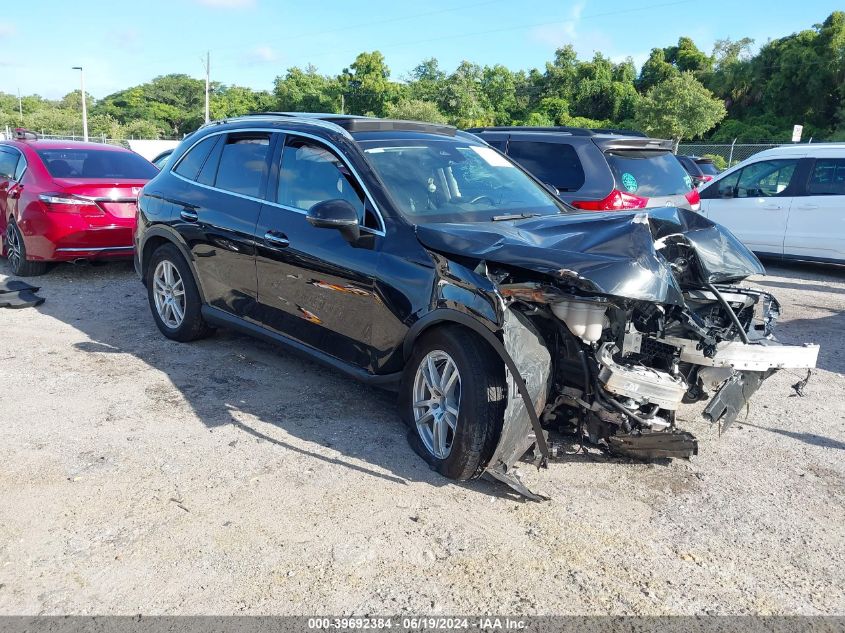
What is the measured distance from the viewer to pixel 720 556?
3098 mm

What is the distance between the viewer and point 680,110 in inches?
1502

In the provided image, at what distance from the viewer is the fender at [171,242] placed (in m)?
5.53

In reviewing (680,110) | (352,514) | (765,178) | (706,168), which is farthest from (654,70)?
(352,514)

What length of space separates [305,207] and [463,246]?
1463 millimetres

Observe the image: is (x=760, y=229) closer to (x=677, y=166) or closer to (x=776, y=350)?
(x=677, y=166)

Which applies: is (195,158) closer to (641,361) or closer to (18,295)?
(18,295)

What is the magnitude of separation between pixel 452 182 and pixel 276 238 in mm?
1217

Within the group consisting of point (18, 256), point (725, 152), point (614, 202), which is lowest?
point (18, 256)

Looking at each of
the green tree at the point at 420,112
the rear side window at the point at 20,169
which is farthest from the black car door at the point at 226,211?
the green tree at the point at 420,112

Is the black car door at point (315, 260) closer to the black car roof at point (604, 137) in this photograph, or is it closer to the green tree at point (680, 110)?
the black car roof at point (604, 137)

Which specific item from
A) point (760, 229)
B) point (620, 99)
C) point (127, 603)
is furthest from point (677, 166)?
point (620, 99)

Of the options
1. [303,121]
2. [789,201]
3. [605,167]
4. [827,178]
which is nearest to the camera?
[303,121]

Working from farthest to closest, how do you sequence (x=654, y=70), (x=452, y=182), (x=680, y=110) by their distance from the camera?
(x=654, y=70)
(x=680, y=110)
(x=452, y=182)

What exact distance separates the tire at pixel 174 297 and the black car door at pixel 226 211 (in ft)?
0.73
